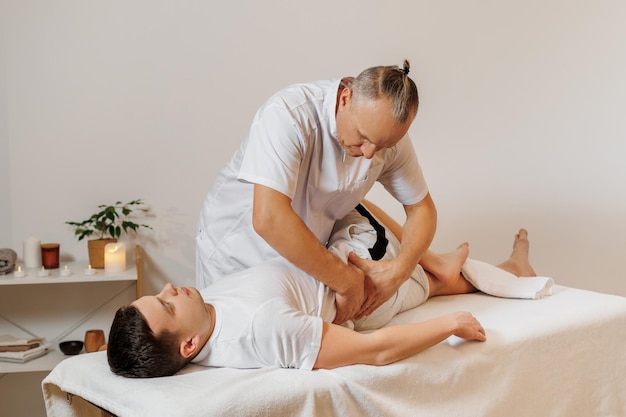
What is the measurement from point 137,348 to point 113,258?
125 centimetres

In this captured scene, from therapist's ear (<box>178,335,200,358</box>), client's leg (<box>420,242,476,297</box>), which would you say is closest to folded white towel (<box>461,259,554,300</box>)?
client's leg (<box>420,242,476,297</box>)

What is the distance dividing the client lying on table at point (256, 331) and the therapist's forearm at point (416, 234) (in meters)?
0.28

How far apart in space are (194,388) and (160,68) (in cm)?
172

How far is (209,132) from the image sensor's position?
9.95ft

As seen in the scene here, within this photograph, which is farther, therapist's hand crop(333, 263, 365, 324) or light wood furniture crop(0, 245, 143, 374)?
light wood furniture crop(0, 245, 143, 374)

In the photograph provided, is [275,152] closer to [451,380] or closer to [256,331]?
[256,331]

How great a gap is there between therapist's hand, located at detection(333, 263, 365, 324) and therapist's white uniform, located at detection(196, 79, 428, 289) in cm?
23

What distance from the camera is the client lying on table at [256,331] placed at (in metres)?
1.60

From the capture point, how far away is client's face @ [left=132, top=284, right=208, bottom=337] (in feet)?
5.30

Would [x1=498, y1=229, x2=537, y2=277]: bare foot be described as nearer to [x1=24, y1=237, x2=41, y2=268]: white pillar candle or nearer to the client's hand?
the client's hand

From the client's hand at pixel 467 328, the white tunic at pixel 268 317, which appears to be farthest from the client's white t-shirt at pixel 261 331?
the client's hand at pixel 467 328

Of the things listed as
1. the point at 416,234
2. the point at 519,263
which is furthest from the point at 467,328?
the point at 519,263

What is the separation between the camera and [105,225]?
286 centimetres

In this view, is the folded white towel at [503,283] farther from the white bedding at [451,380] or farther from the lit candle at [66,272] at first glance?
the lit candle at [66,272]
